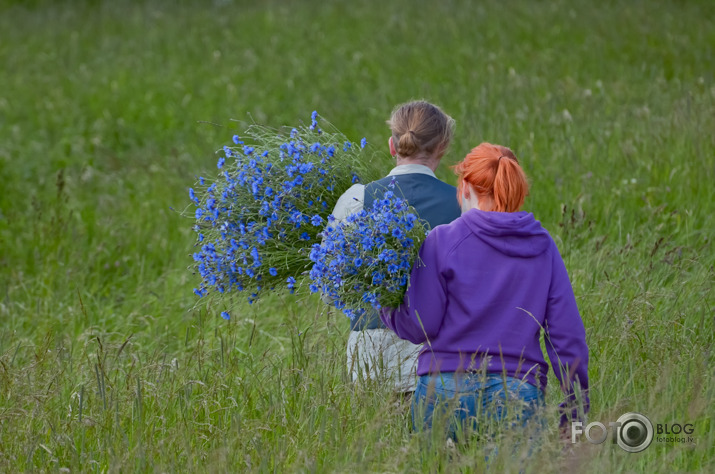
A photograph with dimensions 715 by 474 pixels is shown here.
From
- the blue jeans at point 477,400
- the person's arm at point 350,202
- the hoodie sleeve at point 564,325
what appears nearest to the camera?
the blue jeans at point 477,400

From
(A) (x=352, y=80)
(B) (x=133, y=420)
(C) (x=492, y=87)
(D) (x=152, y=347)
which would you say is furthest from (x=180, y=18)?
(B) (x=133, y=420)

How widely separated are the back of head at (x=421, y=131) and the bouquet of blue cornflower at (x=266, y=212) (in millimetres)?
A: 162

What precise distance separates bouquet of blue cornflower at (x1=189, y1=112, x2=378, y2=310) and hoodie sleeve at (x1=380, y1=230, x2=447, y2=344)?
0.49m

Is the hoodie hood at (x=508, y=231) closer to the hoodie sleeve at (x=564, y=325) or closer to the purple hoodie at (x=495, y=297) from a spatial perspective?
the purple hoodie at (x=495, y=297)

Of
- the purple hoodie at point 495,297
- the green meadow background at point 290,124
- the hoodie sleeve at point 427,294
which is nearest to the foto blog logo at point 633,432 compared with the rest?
the green meadow background at point 290,124

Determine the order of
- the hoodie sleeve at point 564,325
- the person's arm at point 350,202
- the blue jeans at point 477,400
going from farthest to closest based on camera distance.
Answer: the person's arm at point 350,202 < the hoodie sleeve at point 564,325 < the blue jeans at point 477,400

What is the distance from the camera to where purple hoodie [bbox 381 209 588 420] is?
2.77 metres

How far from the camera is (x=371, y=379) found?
319 cm

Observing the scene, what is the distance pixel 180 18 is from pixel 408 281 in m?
12.6

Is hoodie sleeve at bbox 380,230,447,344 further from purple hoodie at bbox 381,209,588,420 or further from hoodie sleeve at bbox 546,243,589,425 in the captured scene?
hoodie sleeve at bbox 546,243,589,425

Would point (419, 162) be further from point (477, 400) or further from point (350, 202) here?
point (477, 400)

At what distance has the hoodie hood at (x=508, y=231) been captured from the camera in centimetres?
275

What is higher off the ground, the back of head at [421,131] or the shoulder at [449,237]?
the back of head at [421,131]


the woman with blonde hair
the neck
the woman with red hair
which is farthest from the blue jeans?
the neck
